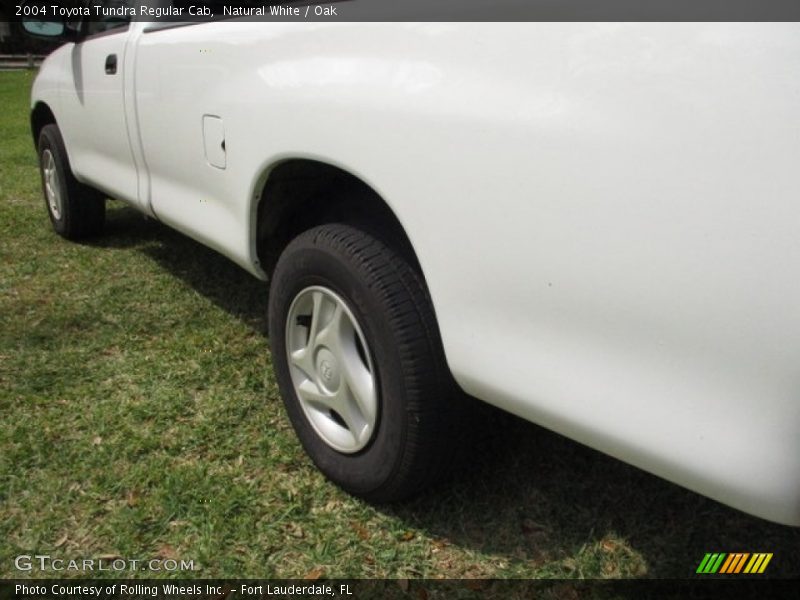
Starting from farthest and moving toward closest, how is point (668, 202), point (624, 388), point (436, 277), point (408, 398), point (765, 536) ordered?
point (765, 536), point (408, 398), point (436, 277), point (624, 388), point (668, 202)

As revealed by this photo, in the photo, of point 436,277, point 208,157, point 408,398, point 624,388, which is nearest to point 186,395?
point 208,157

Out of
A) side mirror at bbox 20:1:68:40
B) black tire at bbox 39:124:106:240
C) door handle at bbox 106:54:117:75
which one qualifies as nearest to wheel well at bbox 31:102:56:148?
black tire at bbox 39:124:106:240

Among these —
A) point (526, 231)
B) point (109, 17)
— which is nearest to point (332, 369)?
point (526, 231)

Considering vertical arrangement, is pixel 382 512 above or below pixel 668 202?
below

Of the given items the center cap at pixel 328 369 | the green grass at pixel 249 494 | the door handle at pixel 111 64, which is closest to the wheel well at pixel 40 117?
the door handle at pixel 111 64

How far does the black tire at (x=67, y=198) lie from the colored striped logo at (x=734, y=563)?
150 inches

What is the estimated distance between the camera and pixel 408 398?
1.94 m

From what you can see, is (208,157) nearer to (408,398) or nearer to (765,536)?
(408,398)

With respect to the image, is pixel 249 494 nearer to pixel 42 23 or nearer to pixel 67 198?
pixel 42 23

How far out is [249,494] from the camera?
236cm

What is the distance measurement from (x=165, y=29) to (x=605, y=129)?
7.00 feet

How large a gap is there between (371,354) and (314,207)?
2.06 ft

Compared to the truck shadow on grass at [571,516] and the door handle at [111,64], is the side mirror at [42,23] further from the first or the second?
the truck shadow on grass at [571,516]

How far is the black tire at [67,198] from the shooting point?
4.43 meters
